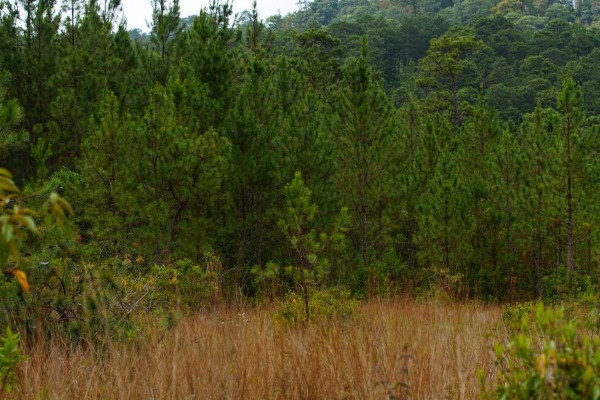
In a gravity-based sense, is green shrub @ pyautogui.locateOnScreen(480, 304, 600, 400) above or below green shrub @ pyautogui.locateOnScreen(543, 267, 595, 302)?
above

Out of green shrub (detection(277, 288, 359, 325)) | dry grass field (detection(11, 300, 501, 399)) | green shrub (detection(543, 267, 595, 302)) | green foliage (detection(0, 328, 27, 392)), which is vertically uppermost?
green foliage (detection(0, 328, 27, 392))

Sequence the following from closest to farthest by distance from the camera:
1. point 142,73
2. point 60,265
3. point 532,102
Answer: point 60,265 → point 142,73 → point 532,102

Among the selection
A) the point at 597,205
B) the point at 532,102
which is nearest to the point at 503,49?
the point at 532,102

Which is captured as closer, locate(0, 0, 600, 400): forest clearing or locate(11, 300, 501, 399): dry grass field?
locate(11, 300, 501, 399): dry grass field

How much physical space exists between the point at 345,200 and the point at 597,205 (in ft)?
20.9

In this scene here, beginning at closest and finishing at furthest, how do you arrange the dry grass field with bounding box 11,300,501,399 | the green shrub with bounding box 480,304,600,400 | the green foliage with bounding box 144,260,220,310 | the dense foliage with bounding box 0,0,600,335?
1. the green shrub with bounding box 480,304,600,400
2. the dry grass field with bounding box 11,300,501,399
3. the green foliage with bounding box 144,260,220,310
4. the dense foliage with bounding box 0,0,600,335

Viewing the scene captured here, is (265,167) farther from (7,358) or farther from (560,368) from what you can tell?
(560,368)

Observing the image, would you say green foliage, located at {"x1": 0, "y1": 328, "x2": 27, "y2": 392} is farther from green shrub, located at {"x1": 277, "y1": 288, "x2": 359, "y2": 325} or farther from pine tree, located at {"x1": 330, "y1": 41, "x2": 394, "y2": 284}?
pine tree, located at {"x1": 330, "y1": 41, "x2": 394, "y2": 284}

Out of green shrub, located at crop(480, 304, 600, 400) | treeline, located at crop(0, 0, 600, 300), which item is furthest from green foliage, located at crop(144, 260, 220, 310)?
green shrub, located at crop(480, 304, 600, 400)

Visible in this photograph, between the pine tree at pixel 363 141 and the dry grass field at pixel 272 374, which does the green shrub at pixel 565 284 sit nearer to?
the pine tree at pixel 363 141

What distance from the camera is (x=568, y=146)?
40.0ft

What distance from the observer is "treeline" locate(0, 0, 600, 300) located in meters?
9.66

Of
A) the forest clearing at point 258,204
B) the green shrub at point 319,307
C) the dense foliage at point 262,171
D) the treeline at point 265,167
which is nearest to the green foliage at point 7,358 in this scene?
the forest clearing at point 258,204

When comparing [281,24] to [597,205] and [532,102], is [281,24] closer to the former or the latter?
[532,102]
